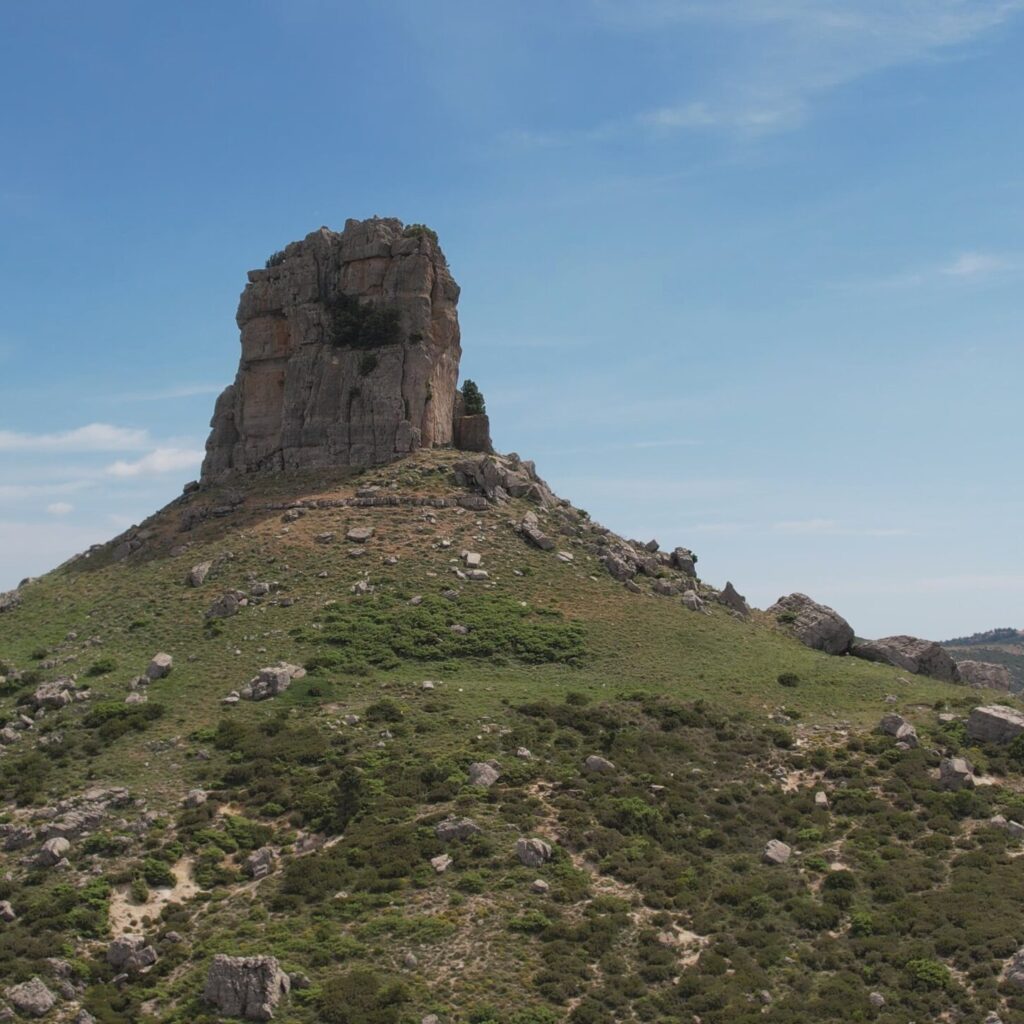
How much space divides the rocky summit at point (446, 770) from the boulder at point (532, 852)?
0.33 feet

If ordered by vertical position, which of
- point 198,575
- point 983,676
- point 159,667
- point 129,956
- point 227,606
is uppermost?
point 198,575

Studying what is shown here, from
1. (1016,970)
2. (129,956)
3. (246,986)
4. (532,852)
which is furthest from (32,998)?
(1016,970)

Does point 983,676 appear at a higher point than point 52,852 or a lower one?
higher

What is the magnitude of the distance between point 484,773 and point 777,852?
10.5 meters

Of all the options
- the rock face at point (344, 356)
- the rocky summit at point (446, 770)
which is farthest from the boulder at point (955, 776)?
the rock face at point (344, 356)

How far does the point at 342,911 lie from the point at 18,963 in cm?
883

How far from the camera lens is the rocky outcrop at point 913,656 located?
65.9 meters

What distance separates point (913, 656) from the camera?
6606cm

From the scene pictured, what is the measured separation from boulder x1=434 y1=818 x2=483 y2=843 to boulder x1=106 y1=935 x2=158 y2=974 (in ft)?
31.2

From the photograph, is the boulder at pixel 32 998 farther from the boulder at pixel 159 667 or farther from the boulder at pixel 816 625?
the boulder at pixel 816 625

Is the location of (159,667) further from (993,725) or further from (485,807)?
(993,725)

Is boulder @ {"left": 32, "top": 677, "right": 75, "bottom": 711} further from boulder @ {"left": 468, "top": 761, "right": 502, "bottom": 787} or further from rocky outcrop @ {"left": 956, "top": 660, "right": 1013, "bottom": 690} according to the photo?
rocky outcrop @ {"left": 956, "top": 660, "right": 1013, "bottom": 690}

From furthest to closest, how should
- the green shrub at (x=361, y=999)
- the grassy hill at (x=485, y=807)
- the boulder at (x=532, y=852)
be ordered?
1. the boulder at (x=532, y=852)
2. the grassy hill at (x=485, y=807)
3. the green shrub at (x=361, y=999)

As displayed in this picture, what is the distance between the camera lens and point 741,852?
38.3 meters
